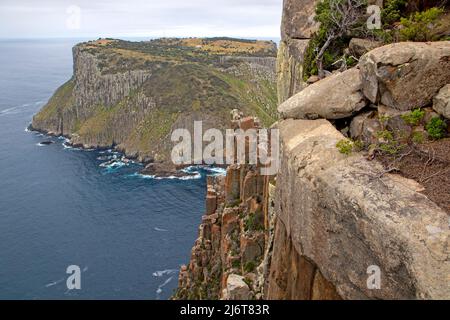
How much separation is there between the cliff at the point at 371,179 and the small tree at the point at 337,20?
47.9 inches

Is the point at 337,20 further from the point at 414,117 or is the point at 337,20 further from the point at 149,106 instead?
the point at 149,106

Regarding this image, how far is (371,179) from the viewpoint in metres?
13.3

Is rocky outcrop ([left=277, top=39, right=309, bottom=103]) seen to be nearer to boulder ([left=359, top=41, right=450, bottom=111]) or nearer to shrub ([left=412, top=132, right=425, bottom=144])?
boulder ([left=359, top=41, right=450, bottom=111])

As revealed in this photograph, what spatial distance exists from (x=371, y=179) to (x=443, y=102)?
16.5 ft

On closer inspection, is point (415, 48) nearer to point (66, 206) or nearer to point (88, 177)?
point (66, 206)

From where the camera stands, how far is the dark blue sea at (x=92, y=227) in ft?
250

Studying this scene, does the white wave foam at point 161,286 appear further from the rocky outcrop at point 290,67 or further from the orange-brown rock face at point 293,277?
the orange-brown rock face at point 293,277

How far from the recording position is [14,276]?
77.3 meters

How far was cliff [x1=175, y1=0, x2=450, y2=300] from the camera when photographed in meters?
11.3

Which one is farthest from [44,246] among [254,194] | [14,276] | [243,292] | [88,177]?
[243,292]

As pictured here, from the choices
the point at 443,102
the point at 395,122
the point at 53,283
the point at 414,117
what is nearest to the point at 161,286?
the point at 53,283

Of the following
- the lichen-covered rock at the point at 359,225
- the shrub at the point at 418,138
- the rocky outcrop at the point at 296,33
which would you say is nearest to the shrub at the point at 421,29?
the shrub at the point at 418,138

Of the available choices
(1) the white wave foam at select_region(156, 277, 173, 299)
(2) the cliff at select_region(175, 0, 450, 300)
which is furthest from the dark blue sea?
(2) the cliff at select_region(175, 0, 450, 300)
